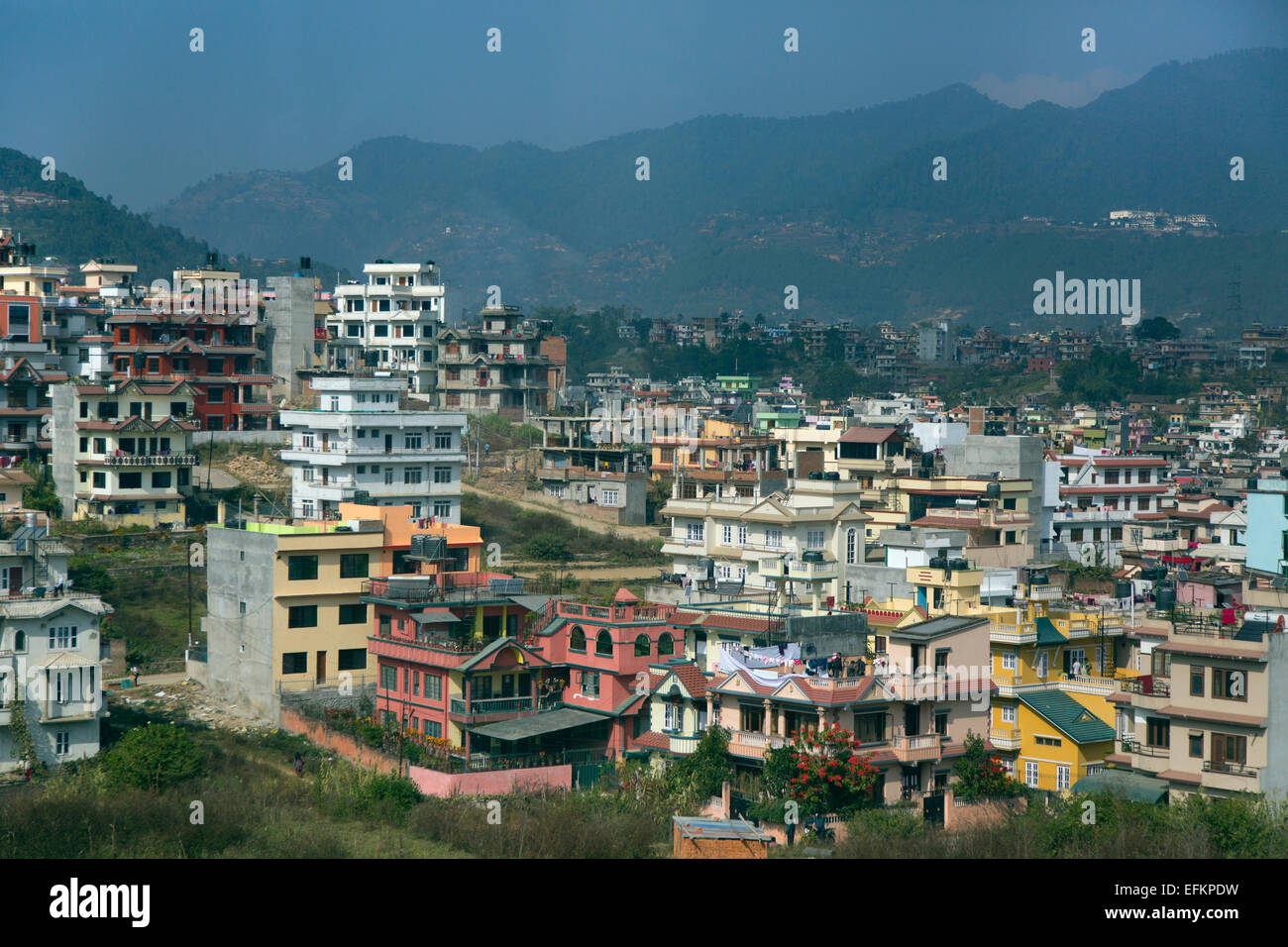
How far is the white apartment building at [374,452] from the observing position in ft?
110

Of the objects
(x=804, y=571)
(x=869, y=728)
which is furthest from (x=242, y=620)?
(x=869, y=728)

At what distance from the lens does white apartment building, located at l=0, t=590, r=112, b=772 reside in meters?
22.3

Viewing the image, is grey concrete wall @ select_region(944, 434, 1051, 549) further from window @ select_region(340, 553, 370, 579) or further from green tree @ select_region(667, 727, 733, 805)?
green tree @ select_region(667, 727, 733, 805)

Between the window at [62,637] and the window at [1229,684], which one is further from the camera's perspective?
the window at [62,637]

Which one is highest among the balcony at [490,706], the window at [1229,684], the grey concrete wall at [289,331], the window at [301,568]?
the grey concrete wall at [289,331]

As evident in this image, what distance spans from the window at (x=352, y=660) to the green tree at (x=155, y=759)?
13.6 ft

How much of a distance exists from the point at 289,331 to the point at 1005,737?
29064 mm

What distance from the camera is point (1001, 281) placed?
15762 cm

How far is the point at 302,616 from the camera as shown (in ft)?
85.1

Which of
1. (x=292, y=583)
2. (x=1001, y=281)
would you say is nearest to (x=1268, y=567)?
(x=292, y=583)

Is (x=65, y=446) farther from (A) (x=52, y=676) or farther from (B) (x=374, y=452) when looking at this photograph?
(A) (x=52, y=676)

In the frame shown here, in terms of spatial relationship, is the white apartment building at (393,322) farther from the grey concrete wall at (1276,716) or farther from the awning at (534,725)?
the grey concrete wall at (1276,716)

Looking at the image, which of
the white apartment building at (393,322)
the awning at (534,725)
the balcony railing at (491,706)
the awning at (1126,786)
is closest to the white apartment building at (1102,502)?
the awning at (1126,786)

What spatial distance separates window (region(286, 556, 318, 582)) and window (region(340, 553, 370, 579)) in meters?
0.42
